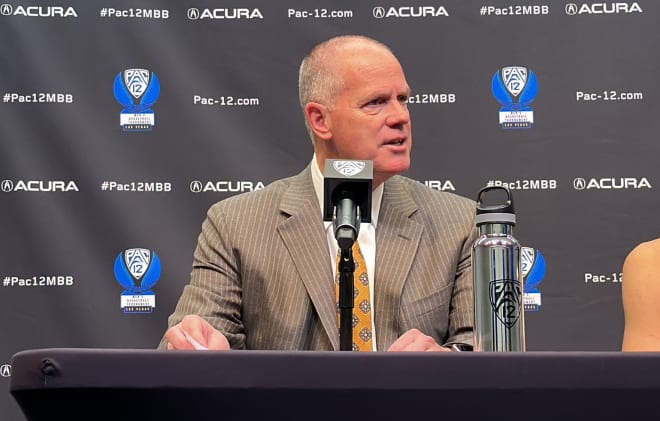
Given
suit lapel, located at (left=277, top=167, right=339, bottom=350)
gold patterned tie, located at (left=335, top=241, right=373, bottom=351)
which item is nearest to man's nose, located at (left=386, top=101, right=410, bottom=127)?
suit lapel, located at (left=277, top=167, right=339, bottom=350)

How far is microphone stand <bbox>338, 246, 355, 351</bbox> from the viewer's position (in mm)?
1500

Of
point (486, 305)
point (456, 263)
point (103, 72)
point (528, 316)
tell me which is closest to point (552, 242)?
point (528, 316)

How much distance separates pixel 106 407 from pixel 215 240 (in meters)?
1.41

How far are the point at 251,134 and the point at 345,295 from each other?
193 cm

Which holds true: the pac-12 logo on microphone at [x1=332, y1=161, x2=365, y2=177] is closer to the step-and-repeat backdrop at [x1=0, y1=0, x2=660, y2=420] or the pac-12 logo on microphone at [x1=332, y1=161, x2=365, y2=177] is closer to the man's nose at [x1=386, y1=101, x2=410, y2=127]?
the man's nose at [x1=386, y1=101, x2=410, y2=127]

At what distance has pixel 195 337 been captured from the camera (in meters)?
1.71

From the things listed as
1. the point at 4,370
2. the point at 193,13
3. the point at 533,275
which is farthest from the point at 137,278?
the point at 533,275

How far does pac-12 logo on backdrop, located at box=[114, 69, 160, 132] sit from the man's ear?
0.98 m

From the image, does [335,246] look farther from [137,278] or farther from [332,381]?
[332,381]

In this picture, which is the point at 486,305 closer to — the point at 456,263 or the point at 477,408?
the point at 477,408

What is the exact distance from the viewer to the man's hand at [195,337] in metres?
1.67

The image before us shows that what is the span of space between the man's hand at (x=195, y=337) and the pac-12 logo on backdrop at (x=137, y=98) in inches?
69.1

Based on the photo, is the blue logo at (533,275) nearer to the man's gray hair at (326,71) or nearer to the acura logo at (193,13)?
the man's gray hair at (326,71)

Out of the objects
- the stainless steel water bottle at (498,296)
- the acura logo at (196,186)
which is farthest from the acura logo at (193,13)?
the stainless steel water bottle at (498,296)
